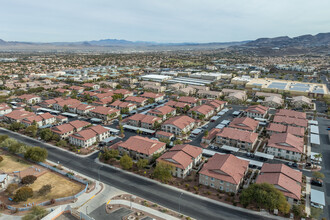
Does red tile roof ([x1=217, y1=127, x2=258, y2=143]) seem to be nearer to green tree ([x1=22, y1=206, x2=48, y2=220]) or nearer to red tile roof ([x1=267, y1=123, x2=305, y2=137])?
red tile roof ([x1=267, y1=123, x2=305, y2=137])

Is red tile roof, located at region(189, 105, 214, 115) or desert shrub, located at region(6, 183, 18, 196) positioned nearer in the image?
desert shrub, located at region(6, 183, 18, 196)

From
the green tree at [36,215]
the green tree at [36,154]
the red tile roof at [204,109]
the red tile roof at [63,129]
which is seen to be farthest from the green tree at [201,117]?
the green tree at [36,215]

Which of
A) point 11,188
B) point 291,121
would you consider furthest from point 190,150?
point 291,121

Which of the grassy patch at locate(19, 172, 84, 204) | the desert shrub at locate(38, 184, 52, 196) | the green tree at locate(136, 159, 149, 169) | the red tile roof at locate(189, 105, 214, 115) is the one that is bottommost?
the grassy patch at locate(19, 172, 84, 204)

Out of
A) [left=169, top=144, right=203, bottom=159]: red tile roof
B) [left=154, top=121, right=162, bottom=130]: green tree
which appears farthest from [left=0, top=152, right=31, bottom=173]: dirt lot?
[left=154, top=121, right=162, bottom=130]: green tree

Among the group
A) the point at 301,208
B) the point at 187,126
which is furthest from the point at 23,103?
the point at 301,208

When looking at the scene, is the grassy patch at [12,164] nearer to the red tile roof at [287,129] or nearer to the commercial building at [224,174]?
the commercial building at [224,174]
